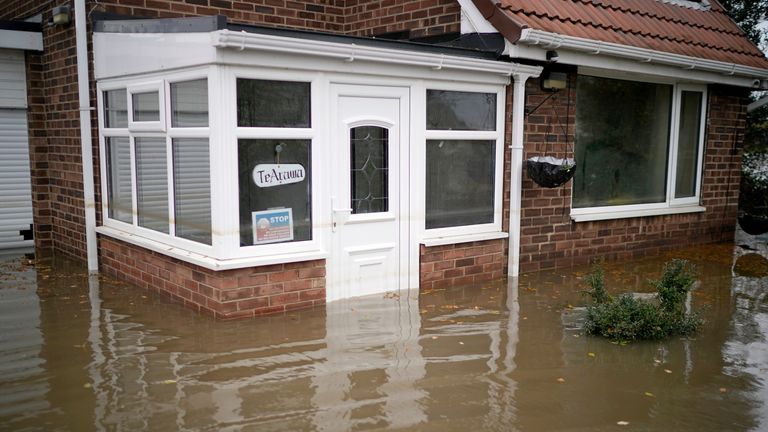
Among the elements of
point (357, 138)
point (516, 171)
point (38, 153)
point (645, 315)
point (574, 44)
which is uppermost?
point (574, 44)

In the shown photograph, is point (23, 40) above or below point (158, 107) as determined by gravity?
above

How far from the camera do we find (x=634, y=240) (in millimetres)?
10016

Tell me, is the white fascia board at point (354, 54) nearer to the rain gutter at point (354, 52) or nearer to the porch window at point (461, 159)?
the rain gutter at point (354, 52)

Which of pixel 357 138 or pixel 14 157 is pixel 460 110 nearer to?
pixel 357 138

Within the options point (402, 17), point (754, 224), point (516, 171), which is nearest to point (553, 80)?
point (516, 171)

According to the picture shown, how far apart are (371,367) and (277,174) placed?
85.1 inches

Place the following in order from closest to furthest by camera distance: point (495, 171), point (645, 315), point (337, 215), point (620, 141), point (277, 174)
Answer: point (645, 315) → point (277, 174) → point (337, 215) → point (495, 171) → point (620, 141)

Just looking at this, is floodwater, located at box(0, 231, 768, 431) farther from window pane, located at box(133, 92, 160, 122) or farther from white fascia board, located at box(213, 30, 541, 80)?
white fascia board, located at box(213, 30, 541, 80)

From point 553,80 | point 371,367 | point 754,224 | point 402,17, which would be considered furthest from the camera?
point 754,224

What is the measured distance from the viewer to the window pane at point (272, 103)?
20.5ft

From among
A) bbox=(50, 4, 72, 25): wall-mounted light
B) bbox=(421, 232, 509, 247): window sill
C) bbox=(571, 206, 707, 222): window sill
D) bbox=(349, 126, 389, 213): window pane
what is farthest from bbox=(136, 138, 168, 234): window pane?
bbox=(571, 206, 707, 222): window sill

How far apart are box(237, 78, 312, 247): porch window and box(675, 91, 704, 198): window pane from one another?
6.63 m

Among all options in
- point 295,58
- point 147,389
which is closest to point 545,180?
point 295,58

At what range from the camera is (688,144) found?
428 inches
